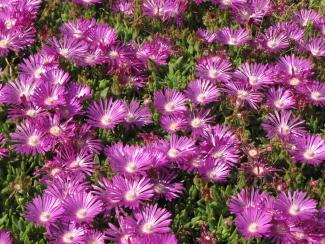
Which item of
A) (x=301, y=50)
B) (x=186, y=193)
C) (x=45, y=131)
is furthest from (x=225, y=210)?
(x=301, y=50)

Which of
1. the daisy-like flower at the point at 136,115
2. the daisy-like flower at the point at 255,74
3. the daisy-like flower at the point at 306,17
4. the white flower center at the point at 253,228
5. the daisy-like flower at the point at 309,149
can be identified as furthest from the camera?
the daisy-like flower at the point at 306,17

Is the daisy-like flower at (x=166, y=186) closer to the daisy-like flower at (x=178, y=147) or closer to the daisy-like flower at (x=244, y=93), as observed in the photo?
the daisy-like flower at (x=178, y=147)

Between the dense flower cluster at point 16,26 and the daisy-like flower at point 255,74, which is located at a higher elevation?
the dense flower cluster at point 16,26

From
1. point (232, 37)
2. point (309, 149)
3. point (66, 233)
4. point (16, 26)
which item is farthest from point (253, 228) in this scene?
point (16, 26)

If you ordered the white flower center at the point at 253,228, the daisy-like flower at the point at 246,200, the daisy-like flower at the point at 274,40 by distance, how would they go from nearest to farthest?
the white flower center at the point at 253,228
the daisy-like flower at the point at 246,200
the daisy-like flower at the point at 274,40

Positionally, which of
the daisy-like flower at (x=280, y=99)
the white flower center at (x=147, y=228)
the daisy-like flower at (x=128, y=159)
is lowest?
the white flower center at (x=147, y=228)

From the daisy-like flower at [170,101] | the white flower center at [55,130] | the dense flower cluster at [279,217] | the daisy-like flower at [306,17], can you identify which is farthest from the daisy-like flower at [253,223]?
the daisy-like flower at [306,17]

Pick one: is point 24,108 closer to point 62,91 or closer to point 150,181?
point 62,91

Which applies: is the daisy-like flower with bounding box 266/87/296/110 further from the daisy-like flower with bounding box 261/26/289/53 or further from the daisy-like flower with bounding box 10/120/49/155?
the daisy-like flower with bounding box 10/120/49/155
